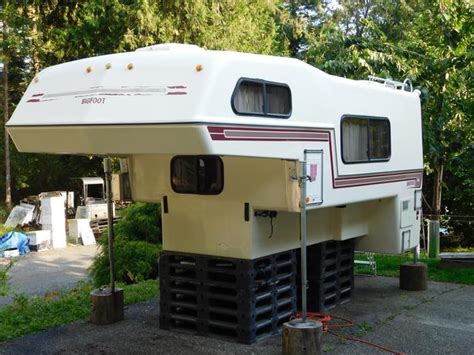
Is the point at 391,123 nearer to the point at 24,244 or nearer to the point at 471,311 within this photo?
the point at 471,311

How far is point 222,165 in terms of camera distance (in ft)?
19.2

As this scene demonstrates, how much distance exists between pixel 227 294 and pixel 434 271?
4.91m

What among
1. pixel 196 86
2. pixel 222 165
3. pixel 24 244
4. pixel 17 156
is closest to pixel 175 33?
pixel 24 244

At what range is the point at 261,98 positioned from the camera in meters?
5.00

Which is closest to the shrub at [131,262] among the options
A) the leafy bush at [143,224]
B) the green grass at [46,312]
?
the leafy bush at [143,224]

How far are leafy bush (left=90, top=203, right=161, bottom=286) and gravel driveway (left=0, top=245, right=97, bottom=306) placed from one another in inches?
77.0

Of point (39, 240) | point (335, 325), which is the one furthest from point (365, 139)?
point (39, 240)

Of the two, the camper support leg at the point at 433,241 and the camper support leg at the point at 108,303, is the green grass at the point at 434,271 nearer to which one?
the camper support leg at the point at 433,241

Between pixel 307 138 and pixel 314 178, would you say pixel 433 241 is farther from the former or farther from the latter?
pixel 307 138

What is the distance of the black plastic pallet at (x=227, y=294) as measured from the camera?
18.9 feet

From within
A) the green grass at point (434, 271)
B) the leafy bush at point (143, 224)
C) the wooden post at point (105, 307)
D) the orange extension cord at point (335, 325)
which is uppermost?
the leafy bush at point (143, 224)

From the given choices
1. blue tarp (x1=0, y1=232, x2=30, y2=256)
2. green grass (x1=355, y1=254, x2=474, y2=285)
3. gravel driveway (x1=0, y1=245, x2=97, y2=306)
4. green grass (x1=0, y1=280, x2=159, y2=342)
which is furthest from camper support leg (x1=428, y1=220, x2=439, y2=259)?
blue tarp (x1=0, y1=232, x2=30, y2=256)

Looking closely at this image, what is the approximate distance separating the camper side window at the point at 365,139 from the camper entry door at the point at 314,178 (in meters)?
0.65

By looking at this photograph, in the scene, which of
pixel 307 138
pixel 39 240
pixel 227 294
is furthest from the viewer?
pixel 39 240
